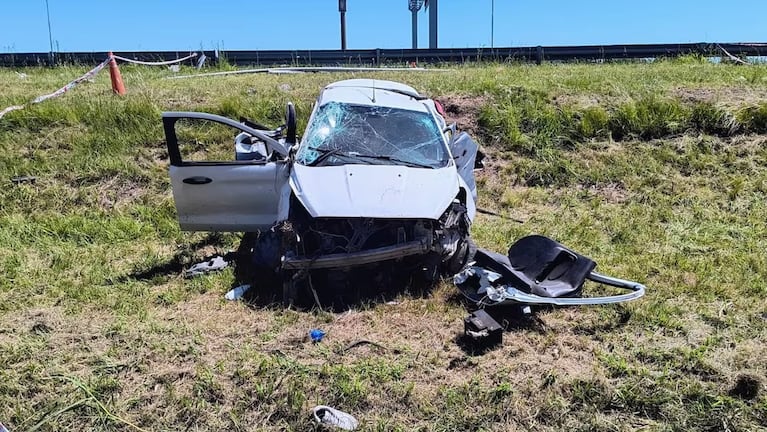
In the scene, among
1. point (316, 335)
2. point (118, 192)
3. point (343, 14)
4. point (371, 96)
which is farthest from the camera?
point (343, 14)

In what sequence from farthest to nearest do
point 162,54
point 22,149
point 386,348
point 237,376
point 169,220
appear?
point 162,54 → point 22,149 → point 169,220 → point 386,348 → point 237,376

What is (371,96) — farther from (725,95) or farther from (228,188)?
(725,95)

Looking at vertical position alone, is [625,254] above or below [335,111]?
below

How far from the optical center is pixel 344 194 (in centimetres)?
495

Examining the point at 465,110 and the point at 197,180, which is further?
the point at 465,110

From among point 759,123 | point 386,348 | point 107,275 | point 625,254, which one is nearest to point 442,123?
point 625,254

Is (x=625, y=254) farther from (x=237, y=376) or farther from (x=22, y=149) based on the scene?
(x=22, y=149)

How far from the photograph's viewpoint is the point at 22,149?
8.68m

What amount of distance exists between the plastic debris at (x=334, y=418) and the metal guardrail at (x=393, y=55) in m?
12.0

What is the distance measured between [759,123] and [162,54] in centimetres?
1324

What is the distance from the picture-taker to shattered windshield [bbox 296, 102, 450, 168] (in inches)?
219

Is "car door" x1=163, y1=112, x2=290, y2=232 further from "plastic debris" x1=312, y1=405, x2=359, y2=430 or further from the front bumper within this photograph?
"plastic debris" x1=312, y1=405, x2=359, y2=430

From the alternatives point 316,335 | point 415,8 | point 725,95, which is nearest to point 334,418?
point 316,335

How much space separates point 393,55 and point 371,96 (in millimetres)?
9401
